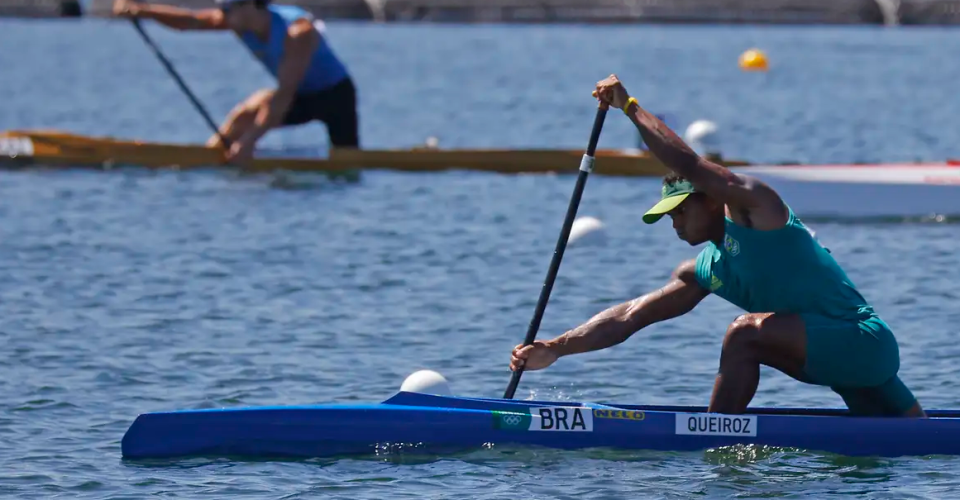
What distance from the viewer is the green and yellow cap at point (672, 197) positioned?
24.8ft

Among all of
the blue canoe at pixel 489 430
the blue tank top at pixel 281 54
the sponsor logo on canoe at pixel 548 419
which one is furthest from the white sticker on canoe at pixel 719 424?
the blue tank top at pixel 281 54

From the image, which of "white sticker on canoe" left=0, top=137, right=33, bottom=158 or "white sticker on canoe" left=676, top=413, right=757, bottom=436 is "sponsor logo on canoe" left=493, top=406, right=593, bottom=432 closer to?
"white sticker on canoe" left=676, top=413, right=757, bottom=436

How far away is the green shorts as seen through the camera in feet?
25.4

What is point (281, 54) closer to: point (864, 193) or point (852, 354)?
point (864, 193)

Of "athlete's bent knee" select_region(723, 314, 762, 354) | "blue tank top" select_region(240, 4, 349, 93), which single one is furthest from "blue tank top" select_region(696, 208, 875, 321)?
"blue tank top" select_region(240, 4, 349, 93)

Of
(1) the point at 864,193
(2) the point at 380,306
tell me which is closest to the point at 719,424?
(2) the point at 380,306

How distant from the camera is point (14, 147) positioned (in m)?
18.9

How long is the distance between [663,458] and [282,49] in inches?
383

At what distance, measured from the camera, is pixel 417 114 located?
28984 mm

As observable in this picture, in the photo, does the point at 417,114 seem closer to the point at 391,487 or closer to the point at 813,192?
the point at 813,192

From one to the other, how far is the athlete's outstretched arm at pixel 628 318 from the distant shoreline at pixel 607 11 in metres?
45.2

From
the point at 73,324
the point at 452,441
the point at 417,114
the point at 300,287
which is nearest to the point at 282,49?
the point at 300,287

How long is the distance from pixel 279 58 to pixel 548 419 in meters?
9.58

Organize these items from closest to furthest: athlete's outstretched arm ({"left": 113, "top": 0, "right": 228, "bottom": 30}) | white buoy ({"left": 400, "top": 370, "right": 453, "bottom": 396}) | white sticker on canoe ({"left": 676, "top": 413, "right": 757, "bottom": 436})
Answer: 1. white sticker on canoe ({"left": 676, "top": 413, "right": 757, "bottom": 436})
2. white buoy ({"left": 400, "top": 370, "right": 453, "bottom": 396})
3. athlete's outstretched arm ({"left": 113, "top": 0, "right": 228, "bottom": 30})
